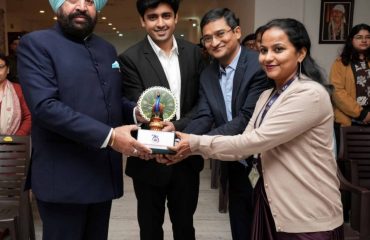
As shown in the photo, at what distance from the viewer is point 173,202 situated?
201cm

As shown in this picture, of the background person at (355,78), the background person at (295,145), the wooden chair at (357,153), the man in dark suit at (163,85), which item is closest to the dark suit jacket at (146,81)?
the man in dark suit at (163,85)

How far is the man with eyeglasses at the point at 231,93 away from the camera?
1807 mm

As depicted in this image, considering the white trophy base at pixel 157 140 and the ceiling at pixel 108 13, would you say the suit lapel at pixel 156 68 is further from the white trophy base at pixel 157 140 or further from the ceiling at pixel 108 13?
the ceiling at pixel 108 13

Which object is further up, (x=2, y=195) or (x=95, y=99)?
(x=95, y=99)

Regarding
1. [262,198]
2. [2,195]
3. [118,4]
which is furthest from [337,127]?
[118,4]

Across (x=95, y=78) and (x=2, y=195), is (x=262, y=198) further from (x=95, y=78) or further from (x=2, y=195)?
(x=2, y=195)

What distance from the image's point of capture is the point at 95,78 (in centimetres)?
155

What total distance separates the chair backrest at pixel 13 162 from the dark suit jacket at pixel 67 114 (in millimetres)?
945

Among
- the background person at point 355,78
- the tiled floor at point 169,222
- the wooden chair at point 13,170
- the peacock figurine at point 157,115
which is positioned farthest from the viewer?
the background person at point 355,78

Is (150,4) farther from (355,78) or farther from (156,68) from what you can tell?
(355,78)

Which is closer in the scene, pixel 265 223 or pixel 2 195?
pixel 265 223

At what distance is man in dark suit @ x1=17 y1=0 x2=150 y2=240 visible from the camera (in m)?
1.44

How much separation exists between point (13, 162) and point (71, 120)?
1282mm

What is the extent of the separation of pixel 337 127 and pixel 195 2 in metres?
7.11
